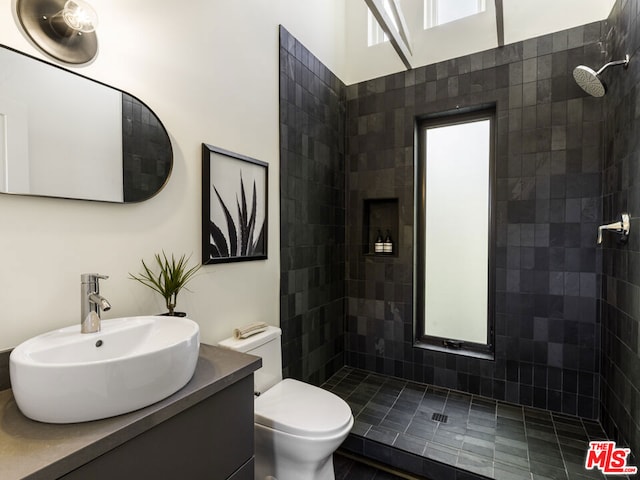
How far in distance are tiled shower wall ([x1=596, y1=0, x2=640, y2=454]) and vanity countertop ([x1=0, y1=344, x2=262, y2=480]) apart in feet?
6.37

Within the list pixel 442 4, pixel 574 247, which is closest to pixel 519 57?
pixel 442 4

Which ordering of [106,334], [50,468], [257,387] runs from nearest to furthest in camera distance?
[50,468]
[106,334]
[257,387]

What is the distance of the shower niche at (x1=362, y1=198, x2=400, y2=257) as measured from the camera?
108 inches

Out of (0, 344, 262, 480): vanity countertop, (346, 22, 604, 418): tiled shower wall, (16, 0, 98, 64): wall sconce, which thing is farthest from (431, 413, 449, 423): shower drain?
(16, 0, 98, 64): wall sconce

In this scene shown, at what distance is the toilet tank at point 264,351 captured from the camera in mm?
1647

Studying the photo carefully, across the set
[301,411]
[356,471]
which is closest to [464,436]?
[356,471]

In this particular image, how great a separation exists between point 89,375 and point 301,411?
1.05 meters

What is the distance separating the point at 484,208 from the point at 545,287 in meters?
0.68

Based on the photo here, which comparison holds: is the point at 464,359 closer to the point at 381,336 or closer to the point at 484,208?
the point at 381,336

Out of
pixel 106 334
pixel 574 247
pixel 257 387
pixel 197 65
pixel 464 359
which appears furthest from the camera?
pixel 464 359

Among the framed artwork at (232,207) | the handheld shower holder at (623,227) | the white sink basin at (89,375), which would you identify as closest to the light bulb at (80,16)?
the framed artwork at (232,207)

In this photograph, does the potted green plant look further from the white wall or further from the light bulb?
the light bulb

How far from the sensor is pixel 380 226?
285 cm

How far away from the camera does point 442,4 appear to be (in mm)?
2527
